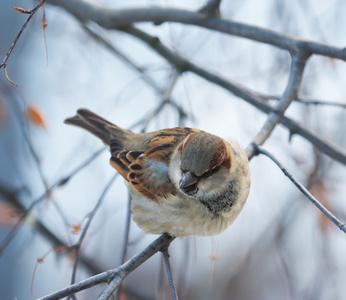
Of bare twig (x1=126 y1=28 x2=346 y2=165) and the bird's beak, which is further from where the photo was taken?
bare twig (x1=126 y1=28 x2=346 y2=165)

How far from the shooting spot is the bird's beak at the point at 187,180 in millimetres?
2342

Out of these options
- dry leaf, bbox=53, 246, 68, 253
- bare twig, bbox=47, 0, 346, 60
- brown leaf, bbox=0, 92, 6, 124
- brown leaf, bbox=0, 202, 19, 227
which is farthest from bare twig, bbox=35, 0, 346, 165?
brown leaf, bbox=0, 202, 19, 227

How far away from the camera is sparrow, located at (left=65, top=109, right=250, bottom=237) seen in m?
2.37

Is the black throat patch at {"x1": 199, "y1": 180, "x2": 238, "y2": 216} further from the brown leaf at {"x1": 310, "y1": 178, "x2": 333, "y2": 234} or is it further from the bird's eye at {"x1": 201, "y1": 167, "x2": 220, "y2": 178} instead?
the brown leaf at {"x1": 310, "y1": 178, "x2": 333, "y2": 234}

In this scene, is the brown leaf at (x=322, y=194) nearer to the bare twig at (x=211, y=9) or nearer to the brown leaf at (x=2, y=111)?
the bare twig at (x=211, y=9)

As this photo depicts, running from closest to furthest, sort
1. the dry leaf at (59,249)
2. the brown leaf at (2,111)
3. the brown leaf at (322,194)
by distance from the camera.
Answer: the dry leaf at (59,249), the brown leaf at (322,194), the brown leaf at (2,111)

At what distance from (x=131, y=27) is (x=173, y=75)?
0.56 metres

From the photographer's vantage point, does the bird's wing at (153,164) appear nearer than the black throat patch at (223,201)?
No

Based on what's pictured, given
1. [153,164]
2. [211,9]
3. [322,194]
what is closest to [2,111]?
[153,164]

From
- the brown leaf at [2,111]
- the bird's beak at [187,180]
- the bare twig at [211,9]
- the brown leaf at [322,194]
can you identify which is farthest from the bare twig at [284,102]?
the brown leaf at [2,111]

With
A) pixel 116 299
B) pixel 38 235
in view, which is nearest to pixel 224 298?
pixel 38 235

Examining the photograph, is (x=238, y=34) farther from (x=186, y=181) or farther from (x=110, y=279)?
(x=110, y=279)

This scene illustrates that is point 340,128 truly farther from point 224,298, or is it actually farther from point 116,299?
point 224,298

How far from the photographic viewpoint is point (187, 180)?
2348 millimetres
